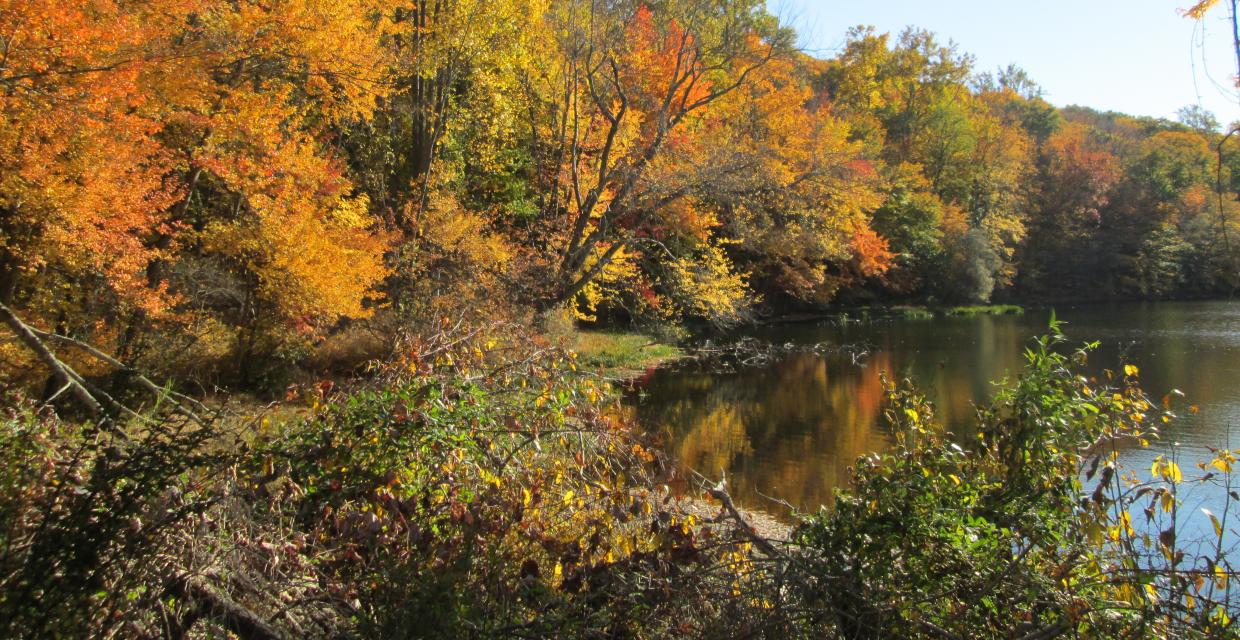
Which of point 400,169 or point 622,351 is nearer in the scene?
point 400,169

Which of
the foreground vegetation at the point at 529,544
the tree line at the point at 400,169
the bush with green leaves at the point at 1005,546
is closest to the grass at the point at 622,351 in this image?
the tree line at the point at 400,169

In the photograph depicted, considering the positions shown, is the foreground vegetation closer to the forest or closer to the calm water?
the forest

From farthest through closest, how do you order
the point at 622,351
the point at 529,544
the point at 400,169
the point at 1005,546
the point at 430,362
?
the point at 622,351 → the point at 400,169 → the point at 430,362 → the point at 529,544 → the point at 1005,546

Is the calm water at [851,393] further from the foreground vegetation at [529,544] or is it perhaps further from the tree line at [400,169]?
the tree line at [400,169]

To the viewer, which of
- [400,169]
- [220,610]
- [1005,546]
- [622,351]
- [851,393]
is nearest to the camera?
[220,610]

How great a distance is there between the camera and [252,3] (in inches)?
493

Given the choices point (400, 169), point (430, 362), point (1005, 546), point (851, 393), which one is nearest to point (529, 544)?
point (430, 362)

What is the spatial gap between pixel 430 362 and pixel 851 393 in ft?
45.4

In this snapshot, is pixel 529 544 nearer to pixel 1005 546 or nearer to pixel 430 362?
pixel 430 362

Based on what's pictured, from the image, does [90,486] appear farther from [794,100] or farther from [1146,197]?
[1146,197]

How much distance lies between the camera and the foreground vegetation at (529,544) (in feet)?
10.0

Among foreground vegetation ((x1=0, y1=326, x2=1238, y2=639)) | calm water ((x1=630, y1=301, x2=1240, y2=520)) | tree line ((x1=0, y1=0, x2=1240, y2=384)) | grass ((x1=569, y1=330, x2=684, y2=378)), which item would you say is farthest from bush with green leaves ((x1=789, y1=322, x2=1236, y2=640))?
grass ((x1=569, y1=330, x2=684, y2=378))

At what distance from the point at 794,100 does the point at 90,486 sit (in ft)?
93.8

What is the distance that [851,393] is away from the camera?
17781mm
